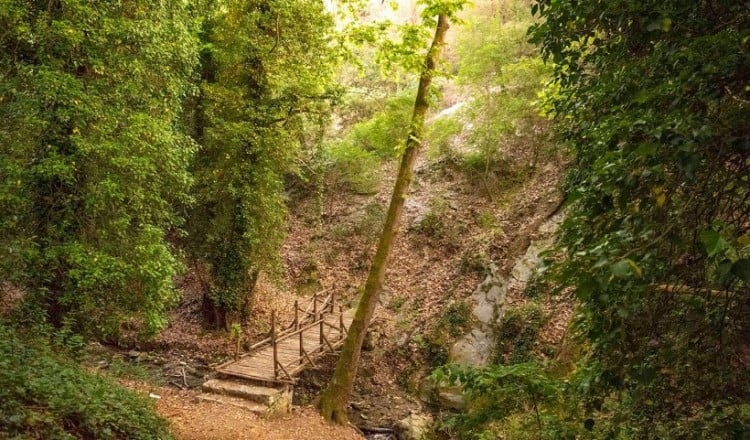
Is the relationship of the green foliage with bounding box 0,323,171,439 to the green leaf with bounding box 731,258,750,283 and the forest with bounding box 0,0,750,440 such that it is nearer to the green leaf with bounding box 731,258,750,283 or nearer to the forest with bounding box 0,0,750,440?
the forest with bounding box 0,0,750,440

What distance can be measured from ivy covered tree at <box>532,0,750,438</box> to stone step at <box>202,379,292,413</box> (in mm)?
7546

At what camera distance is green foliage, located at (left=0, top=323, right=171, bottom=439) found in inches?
170

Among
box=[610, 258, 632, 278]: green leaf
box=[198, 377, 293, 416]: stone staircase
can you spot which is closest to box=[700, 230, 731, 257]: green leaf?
box=[610, 258, 632, 278]: green leaf

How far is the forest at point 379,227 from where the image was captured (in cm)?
208

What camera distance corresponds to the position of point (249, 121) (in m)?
12.1

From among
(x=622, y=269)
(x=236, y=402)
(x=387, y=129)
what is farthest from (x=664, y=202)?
(x=387, y=129)

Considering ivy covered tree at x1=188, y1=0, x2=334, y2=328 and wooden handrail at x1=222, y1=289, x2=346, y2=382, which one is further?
ivy covered tree at x1=188, y1=0, x2=334, y2=328

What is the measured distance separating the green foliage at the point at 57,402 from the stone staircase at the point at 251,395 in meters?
2.70

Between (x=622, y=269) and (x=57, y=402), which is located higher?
(x=622, y=269)

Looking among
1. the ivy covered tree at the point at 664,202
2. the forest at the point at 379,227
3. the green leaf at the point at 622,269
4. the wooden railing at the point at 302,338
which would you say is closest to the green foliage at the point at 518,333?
the forest at the point at 379,227

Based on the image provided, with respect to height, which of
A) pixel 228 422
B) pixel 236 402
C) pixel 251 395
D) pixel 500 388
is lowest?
pixel 228 422

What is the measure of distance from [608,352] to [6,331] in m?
7.57

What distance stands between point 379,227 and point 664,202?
52.4ft

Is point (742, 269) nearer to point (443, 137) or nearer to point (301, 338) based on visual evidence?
point (301, 338)
